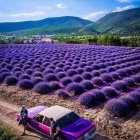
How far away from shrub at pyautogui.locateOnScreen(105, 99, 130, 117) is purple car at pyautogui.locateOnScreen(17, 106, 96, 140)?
233 centimetres

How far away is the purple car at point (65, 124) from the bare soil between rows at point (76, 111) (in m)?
0.67

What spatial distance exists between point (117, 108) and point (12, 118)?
5867 millimetres

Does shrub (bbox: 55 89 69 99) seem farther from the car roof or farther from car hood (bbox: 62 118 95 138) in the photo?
car hood (bbox: 62 118 95 138)

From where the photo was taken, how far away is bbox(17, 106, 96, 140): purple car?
10.4 metres

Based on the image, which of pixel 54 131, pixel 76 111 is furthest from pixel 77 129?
pixel 76 111

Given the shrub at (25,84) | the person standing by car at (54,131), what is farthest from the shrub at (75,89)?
the person standing by car at (54,131)

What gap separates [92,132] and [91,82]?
8.39 metres

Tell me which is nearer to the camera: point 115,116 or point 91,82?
point 115,116

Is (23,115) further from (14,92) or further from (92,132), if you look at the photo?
(14,92)

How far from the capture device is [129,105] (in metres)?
14.0

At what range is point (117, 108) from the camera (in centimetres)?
1302

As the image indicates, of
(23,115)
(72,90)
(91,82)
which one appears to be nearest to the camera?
(23,115)

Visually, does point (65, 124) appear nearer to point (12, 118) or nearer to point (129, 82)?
point (12, 118)

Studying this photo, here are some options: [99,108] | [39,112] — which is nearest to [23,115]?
[39,112]
